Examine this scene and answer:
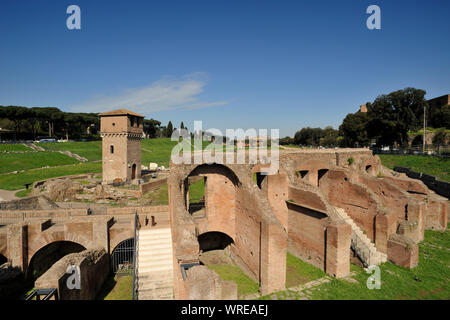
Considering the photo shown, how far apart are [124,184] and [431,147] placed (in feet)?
128

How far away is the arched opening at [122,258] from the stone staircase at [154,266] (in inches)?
81.0

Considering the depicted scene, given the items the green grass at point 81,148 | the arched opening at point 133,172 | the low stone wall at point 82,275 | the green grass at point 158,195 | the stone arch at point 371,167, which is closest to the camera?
the low stone wall at point 82,275

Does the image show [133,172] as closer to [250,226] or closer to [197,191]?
[197,191]

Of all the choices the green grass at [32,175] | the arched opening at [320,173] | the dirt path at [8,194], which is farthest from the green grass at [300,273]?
the green grass at [32,175]

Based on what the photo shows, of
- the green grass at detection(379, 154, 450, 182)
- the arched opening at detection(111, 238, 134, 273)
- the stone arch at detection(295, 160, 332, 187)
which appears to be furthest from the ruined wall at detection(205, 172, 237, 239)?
the green grass at detection(379, 154, 450, 182)

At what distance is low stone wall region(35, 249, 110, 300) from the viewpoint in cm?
852

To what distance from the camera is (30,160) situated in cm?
3716

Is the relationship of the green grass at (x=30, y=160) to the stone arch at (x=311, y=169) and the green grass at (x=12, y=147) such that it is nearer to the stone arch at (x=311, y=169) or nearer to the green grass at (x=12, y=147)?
the green grass at (x=12, y=147)

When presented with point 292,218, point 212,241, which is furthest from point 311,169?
point 212,241

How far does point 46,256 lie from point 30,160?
30408 mm

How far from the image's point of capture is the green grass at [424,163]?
75.5 ft

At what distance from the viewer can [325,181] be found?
52.1ft
